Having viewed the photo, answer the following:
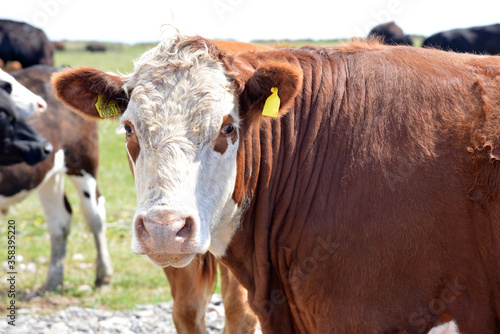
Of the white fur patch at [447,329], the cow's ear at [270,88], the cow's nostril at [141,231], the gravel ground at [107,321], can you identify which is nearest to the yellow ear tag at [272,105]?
the cow's ear at [270,88]

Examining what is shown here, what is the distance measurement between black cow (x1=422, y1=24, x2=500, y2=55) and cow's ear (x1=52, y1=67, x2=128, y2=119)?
58.5ft

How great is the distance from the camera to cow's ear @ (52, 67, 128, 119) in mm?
3758

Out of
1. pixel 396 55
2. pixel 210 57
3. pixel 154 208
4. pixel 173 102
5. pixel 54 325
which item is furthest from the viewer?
pixel 54 325

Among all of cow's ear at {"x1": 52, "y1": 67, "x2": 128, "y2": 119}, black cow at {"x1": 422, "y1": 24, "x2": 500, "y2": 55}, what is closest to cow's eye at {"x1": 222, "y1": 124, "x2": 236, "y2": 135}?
cow's ear at {"x1": 52, "y1": 67, "x2": 128, "y2": 119}

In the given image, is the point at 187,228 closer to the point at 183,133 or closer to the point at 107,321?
the point at 183,133

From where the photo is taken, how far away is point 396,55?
12.9ft

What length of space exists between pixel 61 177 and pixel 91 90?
565 cm

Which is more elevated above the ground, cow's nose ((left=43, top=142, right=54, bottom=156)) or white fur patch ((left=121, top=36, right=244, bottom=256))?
white fur patch ((left=121, top=36, right=244, bottom=256))

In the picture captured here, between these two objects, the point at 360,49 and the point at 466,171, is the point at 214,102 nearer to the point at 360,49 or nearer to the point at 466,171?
the point at 360,49

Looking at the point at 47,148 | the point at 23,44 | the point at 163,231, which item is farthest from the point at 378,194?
the point at 23,44

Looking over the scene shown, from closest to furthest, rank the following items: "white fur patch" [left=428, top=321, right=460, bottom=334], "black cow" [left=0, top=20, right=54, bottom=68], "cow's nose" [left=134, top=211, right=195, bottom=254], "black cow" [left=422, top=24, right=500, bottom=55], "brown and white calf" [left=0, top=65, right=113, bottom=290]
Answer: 1. "cow's nose" [left=134, top=211, right=195, bottom=254]
2. "white fur patch" [left=428, top=321, right=460, bottom=334]
3. "brown and white calf" [left=0, top=65, right=113, bottom=290]
4. "black cow" [left=422, top=24, right=500, bottom=55]
5. "black cow" [left=0, top=20, right=54, bottom=68]

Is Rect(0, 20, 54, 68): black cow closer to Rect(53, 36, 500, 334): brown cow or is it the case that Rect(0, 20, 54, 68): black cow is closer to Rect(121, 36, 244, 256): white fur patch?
Rect(53, 36, 500, 334): brown cow

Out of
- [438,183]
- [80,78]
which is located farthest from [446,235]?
[80,78]

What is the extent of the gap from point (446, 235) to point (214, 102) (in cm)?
165
